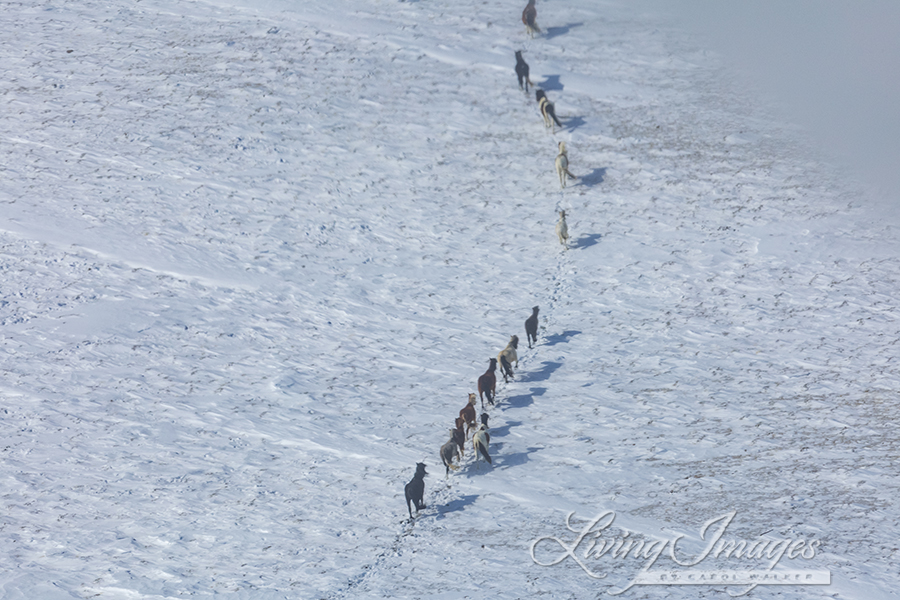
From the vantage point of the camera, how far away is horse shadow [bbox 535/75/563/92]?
3381 cm

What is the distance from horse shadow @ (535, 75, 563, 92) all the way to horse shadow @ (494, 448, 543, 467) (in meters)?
17.8

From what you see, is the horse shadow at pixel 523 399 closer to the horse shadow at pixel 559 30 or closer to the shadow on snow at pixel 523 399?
the shadow on snow at pixel 523 399

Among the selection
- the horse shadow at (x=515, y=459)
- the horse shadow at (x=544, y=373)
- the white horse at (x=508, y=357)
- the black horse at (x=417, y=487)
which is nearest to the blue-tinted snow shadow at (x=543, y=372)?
the horse shadow at (x=544, y=373)

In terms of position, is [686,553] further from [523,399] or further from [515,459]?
[523,399]

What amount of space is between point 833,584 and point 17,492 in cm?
1721

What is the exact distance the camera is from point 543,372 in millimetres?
22984

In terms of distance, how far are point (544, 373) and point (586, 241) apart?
640 centimetres

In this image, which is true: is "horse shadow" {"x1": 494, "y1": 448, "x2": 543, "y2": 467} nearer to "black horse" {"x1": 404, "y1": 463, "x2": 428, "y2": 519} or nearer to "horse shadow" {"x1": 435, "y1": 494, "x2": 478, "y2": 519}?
"horse shadow" {"x1": 435, "y1": 494, "x2": 478, "y2": 519}

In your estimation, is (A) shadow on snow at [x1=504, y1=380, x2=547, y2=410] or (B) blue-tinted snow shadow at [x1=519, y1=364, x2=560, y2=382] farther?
(B) blue-tinted snow shadow at [x1=519, y1=364, x2=560, y2=382]

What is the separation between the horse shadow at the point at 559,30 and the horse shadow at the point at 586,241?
39.5 ft

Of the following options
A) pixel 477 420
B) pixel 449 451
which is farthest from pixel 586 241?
pixel 449 451

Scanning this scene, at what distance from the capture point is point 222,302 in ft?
86.6

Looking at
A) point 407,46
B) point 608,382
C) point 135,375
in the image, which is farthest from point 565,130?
point 135,375

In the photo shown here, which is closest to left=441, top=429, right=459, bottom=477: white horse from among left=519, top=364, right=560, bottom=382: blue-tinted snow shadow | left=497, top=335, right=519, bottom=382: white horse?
left=497, top=335, right=519, bottom=382: white horse
